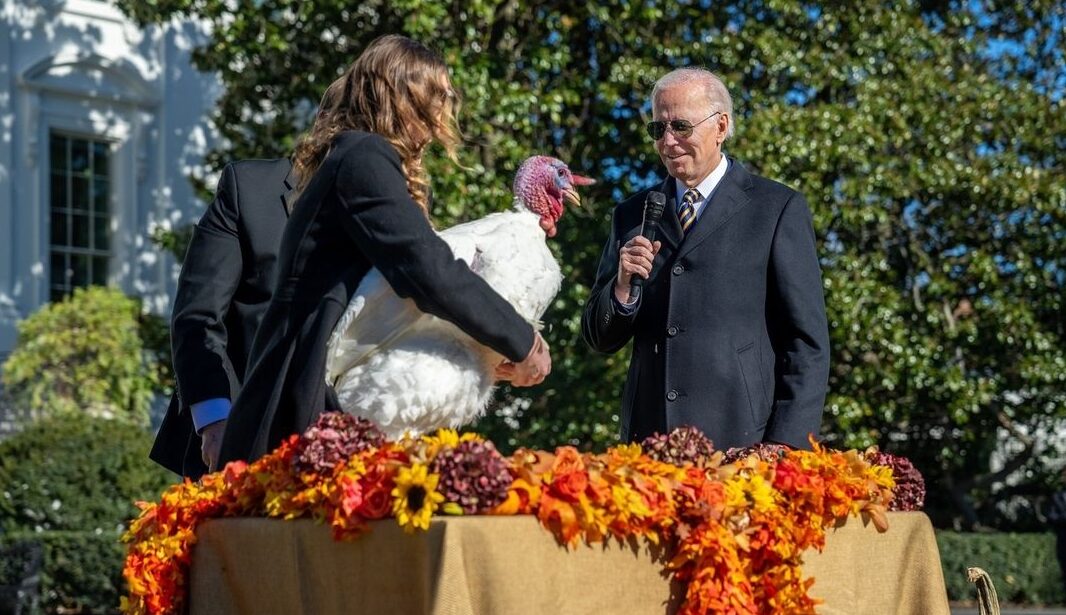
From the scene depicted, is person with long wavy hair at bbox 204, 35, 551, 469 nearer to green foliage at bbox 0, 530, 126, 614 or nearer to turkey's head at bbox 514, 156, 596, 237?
turkey's head at bbox 514, 156, 596, 237

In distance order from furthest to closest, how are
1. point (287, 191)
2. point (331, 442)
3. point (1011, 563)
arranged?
point (1011, 563), point (287, 191), point (331, 442)

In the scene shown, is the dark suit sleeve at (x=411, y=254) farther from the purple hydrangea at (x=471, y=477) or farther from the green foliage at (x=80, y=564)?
the green foliage at (x=80, y=564)

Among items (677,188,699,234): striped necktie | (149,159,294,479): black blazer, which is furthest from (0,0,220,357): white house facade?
(677,188,699,234): striped necktie

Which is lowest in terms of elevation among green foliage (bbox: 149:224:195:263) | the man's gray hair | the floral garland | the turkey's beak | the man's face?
the floral garland

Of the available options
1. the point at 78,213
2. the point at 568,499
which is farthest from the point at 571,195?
the point at 78,213

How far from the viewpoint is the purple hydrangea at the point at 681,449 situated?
3.41m

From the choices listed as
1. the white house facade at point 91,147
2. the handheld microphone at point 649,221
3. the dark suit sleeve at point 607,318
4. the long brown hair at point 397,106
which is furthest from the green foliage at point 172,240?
the long brown hair at point 397,106

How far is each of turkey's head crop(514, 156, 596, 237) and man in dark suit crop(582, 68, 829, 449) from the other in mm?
670

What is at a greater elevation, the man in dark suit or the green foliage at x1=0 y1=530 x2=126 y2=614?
the man in dark suit

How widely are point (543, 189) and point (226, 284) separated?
1074mm

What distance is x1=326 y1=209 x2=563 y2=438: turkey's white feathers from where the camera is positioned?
3.29 meters

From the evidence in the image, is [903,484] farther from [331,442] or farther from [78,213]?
[78,213]

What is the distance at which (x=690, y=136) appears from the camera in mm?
4602

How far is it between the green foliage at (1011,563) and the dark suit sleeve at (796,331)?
12065 millimetres
